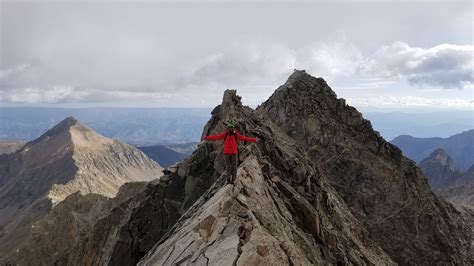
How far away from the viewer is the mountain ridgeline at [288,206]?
21266mm

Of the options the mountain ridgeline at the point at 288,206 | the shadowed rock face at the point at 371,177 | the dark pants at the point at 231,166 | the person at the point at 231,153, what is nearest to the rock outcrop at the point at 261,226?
the mountain ridgeline at the point at 288,206

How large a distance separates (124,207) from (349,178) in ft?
95.2

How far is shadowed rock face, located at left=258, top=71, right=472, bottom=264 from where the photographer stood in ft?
196

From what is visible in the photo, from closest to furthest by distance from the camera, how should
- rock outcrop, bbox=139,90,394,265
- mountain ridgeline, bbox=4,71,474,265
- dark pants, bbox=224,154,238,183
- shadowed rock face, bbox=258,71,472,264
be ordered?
rock outcrop, bbox=139,90,394,265 → mountain ridgeline, bbox=4,71,474,265 → dark pants, bbox=224,154,238,183 → shadowed rock face, bbox=258,71,472,264

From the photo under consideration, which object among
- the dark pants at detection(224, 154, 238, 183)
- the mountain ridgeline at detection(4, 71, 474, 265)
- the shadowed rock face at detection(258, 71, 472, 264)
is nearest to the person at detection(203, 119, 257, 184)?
the dark pants at detection(224, 154, 238, 183)

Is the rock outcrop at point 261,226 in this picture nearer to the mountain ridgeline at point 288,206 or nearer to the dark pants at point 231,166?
the mountain ridgeline at point 288,206

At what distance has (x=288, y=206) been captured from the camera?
96.8 ft

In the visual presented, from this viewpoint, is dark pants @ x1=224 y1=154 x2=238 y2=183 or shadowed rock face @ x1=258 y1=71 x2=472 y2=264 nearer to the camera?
dark pants @ x1=224 y1=154 x2=238 y2=183

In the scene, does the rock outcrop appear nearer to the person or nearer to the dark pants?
the dark pants

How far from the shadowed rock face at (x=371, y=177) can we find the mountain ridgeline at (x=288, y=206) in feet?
0.48

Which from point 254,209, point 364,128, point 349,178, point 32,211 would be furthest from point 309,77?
point 32,211

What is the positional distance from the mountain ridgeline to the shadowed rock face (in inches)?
5.7

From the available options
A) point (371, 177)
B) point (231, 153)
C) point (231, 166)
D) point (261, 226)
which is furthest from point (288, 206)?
point (371, 177)

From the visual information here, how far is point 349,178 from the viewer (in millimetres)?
63469
